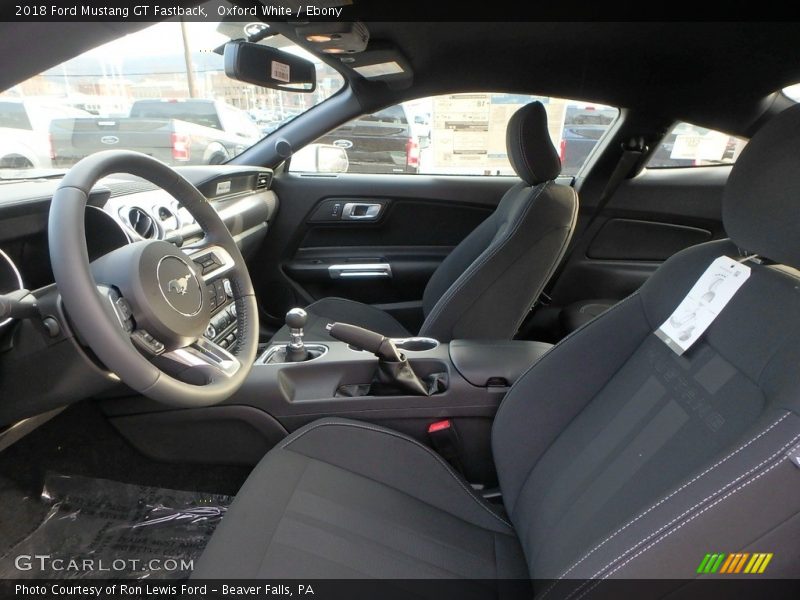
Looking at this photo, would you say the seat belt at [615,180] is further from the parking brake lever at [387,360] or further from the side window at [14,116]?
the side window at [14,116]

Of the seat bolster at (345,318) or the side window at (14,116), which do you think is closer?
the side window at (14,116)

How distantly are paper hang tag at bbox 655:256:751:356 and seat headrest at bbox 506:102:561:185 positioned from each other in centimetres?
79

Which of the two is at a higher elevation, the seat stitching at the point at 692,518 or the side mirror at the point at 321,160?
the seat stitching at the point at 692,518

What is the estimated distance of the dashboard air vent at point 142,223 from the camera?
1.32 meters

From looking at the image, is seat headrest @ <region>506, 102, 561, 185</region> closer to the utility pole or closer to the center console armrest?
the center console armrest

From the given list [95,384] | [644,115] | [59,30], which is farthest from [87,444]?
[644,115]

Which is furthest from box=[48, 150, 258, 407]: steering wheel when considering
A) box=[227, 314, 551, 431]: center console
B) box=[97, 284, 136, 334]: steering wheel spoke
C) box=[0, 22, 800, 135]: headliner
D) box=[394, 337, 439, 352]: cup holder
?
box=[0, 22, 800, 135]: headliner

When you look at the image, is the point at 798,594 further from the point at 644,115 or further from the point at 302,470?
the point at 644,115

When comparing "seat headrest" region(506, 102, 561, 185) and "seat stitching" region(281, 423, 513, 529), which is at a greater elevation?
"seat headrest" region(506, 102, 561, 185)

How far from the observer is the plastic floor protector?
3.90 ft

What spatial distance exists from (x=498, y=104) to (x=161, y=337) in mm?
1877

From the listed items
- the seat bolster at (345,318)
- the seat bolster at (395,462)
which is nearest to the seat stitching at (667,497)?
the seat bolster at (395,462)

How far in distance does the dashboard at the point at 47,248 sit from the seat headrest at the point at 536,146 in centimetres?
96

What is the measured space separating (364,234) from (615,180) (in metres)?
1.14
